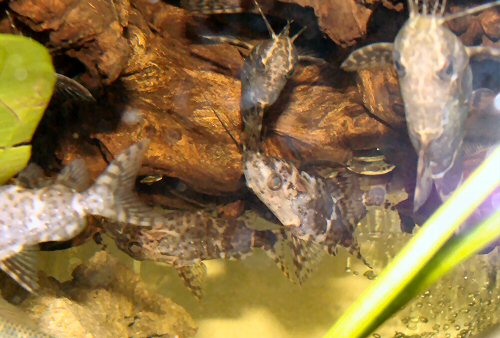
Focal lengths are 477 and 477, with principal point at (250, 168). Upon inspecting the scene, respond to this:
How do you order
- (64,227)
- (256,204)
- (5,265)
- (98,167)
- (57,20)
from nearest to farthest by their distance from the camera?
(57,20), (5,265), (64,227), (98,167), (256,204)

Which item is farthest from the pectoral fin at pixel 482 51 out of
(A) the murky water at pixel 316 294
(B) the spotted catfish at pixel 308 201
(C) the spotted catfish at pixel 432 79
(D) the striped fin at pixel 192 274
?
(D) the striped fin at pixel 192 274

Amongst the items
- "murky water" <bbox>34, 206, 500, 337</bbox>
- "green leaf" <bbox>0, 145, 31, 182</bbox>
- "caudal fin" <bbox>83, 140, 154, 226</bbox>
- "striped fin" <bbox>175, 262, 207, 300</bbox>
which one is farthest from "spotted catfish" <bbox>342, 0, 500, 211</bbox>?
"striped fin" <bbox>175, 262, 207, 300</bbox>

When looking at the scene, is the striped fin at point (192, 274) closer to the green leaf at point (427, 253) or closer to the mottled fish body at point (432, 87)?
the mottled fish body at point (432, 87)

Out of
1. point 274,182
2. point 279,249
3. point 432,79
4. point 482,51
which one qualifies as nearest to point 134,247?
point 279,249

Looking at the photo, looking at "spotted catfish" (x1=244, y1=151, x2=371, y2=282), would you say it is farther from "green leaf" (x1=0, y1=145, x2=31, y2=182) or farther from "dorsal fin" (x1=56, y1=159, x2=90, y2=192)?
"green leaf" (x1=0, y1=145, x2=31, y2=182)

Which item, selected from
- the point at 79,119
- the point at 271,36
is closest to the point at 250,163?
the point at 271,36

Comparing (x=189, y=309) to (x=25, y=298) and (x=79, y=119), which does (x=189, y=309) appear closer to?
(x=25, y=298)

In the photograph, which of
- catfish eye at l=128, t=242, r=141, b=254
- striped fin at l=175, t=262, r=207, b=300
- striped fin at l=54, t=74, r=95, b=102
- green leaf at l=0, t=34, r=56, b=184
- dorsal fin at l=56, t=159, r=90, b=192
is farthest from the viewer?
striped fin at l=175, t=262, r=207, b=300
